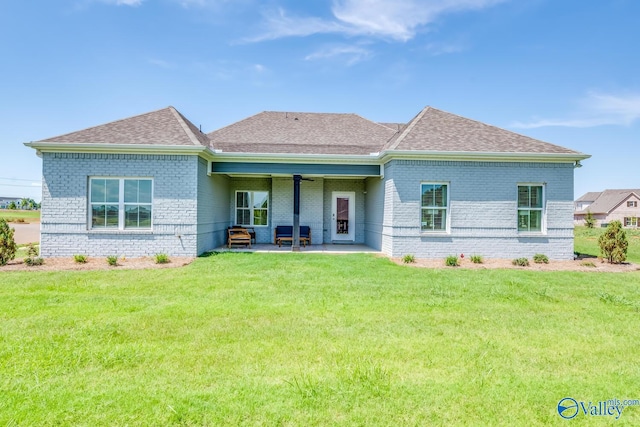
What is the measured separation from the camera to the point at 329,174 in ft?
43.0

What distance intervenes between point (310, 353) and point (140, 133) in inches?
422

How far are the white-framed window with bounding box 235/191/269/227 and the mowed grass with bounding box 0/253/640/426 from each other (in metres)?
8.61

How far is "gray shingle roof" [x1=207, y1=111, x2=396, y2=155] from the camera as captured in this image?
44.3 ft

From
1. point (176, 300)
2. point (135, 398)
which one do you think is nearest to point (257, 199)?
point (176, 300)

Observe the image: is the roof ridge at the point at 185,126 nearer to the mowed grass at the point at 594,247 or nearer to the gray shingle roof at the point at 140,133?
the gray shingle roof at the point at 140,133

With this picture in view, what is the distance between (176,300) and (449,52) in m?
14.1

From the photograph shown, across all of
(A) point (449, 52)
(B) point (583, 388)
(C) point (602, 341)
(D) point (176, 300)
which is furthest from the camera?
(A) point (449, 52)

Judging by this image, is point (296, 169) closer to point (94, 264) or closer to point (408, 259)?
point (408, 259)

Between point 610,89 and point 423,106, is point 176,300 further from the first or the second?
point 610,89

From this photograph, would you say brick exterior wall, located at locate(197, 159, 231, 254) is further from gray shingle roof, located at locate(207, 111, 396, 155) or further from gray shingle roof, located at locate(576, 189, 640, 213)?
gray shingle roof, located at locate(576, 189, 640, 213)

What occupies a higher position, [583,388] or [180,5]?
[180,5]

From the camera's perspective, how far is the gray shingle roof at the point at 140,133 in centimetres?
1098

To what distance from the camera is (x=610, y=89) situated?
49.0 feet

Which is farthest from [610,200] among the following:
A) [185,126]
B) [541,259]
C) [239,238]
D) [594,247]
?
[185,126]
